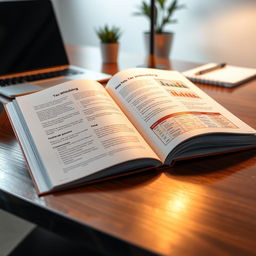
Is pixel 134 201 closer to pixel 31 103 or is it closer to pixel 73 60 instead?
pixel 31 103

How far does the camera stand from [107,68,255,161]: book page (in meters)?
0.62

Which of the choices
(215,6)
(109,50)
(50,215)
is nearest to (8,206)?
(50,215)

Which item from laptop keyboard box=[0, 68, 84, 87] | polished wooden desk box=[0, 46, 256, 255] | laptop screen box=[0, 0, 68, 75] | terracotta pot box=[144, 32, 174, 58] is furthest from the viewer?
terracotta pot box=[144, 32, 174, 58]

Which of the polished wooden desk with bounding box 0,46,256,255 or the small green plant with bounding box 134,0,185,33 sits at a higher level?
the polished wooden desk with bounding box 0,46,256,255

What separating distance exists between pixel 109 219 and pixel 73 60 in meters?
1.07

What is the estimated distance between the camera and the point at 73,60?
4.77ft

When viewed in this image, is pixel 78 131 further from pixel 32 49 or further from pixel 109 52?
pixel 109 52

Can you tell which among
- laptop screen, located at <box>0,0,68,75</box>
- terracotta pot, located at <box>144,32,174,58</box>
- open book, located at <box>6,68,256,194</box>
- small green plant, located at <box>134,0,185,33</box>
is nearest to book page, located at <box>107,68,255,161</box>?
open book, located at <box>6,68,256,194</box>

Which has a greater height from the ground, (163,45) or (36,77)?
(36,77)

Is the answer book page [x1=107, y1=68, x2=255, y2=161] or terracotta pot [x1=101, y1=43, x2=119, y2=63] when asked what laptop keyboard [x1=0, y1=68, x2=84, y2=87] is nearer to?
terracotta pot [x1=101, y1=43, x2=119, y2=63]

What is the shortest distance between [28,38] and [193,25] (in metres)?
1.69

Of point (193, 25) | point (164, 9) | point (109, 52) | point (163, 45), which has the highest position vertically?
point (109, 52)

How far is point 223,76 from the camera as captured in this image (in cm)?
116

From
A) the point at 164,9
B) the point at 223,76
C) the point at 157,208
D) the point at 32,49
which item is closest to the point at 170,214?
the point at 157,208
